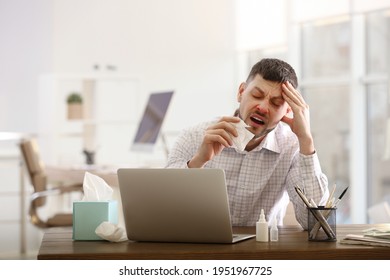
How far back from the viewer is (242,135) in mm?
2076

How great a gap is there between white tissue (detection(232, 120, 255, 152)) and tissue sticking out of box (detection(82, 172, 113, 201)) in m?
0.34

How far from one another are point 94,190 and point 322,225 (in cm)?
53

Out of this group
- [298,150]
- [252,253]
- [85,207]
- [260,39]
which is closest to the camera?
[252,253]

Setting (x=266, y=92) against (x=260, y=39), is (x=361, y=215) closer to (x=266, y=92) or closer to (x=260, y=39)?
(x=260, y=39)

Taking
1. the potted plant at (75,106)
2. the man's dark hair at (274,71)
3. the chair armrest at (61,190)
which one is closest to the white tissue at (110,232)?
the man's dark hair at (274,71)

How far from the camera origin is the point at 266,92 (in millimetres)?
2121

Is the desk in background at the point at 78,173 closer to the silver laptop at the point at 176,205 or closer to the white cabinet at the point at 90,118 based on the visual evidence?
the white cabinet at the point at 90,118

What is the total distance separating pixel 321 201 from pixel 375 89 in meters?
3.75

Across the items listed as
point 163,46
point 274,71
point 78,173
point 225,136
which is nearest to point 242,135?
point 225,136

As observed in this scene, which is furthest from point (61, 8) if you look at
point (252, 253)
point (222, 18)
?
point (252, 253)

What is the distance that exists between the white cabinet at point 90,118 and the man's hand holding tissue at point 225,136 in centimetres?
475

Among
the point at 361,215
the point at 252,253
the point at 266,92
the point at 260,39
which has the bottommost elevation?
the point at 361,215

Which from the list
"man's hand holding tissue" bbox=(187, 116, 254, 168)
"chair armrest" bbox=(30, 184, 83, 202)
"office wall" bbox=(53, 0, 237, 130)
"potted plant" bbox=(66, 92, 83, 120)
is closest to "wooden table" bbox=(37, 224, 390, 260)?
"man's hand holding tissue" bbox=(187, 116, 254, 168)

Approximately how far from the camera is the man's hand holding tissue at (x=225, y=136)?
2061 millimetres
